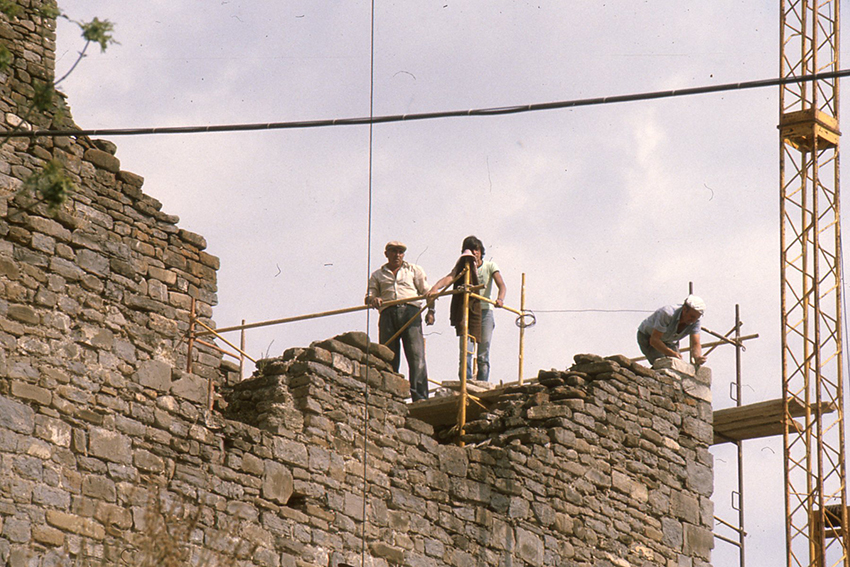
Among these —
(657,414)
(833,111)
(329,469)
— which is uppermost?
(833,111)

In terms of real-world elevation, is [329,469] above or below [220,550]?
above

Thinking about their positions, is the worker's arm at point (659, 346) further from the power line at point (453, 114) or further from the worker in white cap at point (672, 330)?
the power line at point (453, 114)

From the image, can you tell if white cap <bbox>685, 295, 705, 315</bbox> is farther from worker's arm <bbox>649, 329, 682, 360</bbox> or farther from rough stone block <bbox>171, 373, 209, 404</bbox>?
rough stone block <bbox>171, 373, 209, 404</bbox>

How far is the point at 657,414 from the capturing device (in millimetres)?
16297

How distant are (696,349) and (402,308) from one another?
2.93 metres

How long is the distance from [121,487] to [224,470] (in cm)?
85

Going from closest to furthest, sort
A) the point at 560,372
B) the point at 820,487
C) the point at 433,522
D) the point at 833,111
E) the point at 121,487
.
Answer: the point at 121,487 < the point at 433,522 < the point at 560,372 < the point at 820,487 < the point at 833,111

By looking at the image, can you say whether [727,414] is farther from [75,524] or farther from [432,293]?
[75,524]

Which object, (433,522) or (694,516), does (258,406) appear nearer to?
(433,522)

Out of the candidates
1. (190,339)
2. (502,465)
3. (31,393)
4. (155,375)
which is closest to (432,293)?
(502,465)

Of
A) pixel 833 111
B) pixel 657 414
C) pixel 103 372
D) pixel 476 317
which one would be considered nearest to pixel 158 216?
pixel 103 372

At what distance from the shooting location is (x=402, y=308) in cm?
1580

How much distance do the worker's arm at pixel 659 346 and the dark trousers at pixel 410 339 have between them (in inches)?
93.3

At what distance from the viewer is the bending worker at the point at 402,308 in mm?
15719
